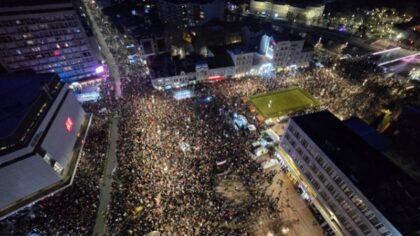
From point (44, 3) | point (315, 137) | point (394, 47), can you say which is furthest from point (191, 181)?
point (394, 47)

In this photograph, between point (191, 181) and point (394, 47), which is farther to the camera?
point (394, 47)

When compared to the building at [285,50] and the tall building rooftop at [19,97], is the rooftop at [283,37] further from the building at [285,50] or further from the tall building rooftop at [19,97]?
the tall building rooftop at [19,97]

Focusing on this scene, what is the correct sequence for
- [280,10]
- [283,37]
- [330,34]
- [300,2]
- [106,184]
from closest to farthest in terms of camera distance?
[106,184] < [283,37] < [330,34] < [300,2] < [280,10]

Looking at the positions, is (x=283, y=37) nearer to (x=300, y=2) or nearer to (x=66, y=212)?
(x=300, y=2)

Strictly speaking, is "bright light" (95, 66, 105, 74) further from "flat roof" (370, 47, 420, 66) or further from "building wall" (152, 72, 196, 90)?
"flat roof" (370, 47, 420, 66)

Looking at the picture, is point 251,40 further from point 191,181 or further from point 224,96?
point 191,181

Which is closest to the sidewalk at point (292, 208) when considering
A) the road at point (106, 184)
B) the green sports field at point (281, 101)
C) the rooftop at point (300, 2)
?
the green sports field at point (281, 101)

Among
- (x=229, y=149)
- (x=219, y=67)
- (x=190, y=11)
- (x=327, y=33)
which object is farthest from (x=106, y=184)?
(x=327, y=33)
